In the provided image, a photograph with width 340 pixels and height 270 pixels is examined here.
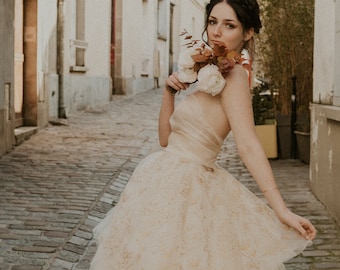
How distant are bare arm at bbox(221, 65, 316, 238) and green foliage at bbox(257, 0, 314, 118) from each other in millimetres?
8436

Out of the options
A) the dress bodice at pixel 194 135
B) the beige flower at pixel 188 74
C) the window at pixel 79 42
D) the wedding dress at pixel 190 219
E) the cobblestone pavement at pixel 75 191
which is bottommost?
the cobblestone pavement at pixel 75 191

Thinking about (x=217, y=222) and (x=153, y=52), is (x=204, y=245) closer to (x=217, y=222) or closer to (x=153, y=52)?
(x=217, y=222)

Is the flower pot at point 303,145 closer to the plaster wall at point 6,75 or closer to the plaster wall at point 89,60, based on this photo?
the plaster wall at point 6,75

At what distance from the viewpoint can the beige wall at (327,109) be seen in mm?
6816

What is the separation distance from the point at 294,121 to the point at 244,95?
8.07 metres

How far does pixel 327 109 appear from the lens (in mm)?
7262

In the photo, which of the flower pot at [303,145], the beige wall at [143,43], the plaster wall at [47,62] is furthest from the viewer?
the beige wall at [143,43]

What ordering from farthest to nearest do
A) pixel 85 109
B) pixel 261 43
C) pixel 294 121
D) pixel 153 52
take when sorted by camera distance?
1. pixel 153 52
2. pixel 85 109
3. pixel 261 43
4. pixel 294 121

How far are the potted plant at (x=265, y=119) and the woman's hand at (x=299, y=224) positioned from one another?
787 centimetres

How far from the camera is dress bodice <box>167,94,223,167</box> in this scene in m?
2.86

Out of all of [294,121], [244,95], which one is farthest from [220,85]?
[294,121]

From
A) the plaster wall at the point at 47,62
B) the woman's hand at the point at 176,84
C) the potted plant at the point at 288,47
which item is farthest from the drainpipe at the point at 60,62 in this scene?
the woman's hand at the point at 176,84

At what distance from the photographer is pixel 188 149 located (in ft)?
9.52

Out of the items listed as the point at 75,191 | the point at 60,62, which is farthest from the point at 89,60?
the point at 75,191
